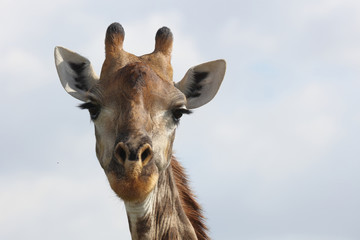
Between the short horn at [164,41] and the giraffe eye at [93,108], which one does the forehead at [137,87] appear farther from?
the short horn at [164,41]

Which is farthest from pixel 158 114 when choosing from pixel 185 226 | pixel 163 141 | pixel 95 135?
pixel 185 226

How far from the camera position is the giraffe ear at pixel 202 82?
14828 mm

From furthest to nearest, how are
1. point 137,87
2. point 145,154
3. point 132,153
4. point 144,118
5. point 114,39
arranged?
point 114,39, point 137,87, point 144,118, point 145,154, point 132,153

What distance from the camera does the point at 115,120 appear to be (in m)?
13.0

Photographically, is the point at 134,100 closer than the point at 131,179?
No

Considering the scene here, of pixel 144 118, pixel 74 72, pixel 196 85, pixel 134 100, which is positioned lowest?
pixel 144 118

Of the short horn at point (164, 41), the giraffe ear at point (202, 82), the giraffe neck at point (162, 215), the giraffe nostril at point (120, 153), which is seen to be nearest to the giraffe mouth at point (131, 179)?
the giraffe nostril at point (120, 153)

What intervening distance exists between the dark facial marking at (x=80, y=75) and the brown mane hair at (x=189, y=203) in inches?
98.4

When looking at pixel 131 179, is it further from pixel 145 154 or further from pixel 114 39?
pixel 114 39

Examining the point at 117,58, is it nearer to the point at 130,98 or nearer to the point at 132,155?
the point at 130,98

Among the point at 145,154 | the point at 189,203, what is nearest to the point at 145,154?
the point at 145,154

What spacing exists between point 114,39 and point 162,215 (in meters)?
3.87

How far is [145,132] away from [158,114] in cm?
99

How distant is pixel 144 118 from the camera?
12.7 metres
